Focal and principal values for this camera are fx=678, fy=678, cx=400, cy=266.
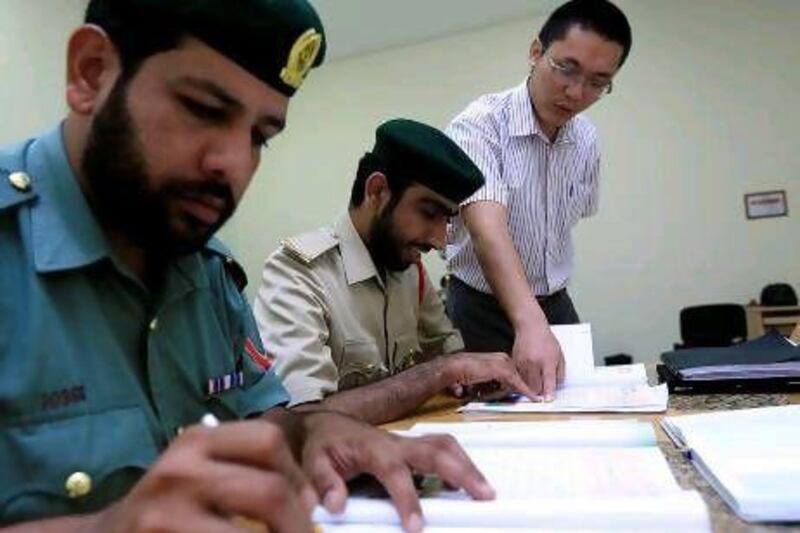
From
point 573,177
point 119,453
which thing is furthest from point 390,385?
point 573,177

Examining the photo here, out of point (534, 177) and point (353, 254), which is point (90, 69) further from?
point (534, 177)

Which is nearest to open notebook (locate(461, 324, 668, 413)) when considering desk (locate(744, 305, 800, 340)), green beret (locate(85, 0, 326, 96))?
green beret (locate(85, 0, 326, 96))

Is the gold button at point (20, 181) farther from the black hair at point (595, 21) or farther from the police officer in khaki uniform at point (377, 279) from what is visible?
the black hair at point (595, 21)

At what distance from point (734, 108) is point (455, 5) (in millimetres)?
2064

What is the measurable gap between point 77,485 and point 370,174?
111 centimetres

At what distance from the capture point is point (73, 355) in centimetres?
74

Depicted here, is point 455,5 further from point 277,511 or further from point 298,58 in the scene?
point 277,511

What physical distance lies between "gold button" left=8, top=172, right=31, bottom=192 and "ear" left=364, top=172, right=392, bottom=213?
96cm

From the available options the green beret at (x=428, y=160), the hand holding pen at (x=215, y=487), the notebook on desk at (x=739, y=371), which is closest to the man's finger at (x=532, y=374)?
the notebook on desk at (x=739, y=371)

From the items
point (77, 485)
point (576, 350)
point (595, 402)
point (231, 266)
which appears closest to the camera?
point (77, 485)

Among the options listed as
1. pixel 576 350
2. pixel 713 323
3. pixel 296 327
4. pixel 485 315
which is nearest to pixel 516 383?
pixel 576 350

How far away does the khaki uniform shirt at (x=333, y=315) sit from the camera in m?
1.37

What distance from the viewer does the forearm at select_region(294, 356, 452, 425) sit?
125cm

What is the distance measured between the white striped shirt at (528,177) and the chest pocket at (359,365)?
21.2 inches
